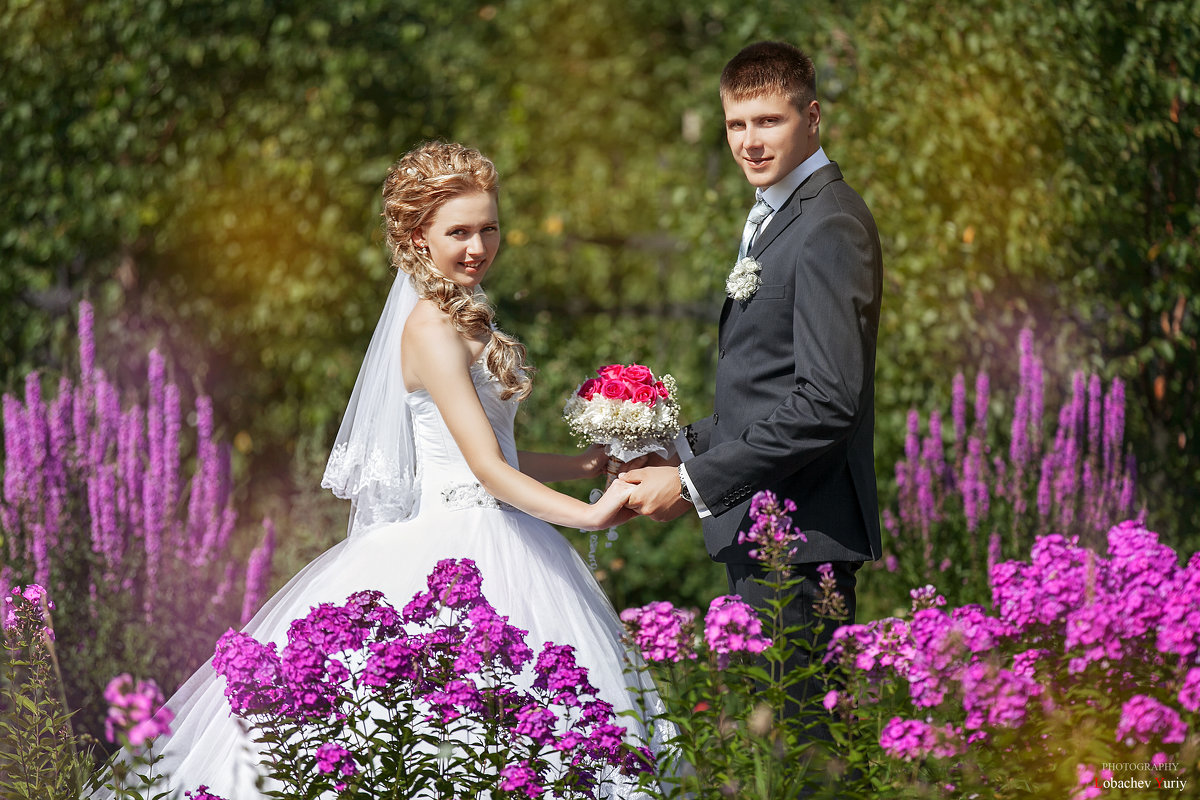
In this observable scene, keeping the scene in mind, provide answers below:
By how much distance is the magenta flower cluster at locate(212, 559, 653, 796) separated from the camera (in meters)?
2.47

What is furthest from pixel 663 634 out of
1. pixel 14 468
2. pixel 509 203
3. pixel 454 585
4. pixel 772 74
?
pixel 509 203

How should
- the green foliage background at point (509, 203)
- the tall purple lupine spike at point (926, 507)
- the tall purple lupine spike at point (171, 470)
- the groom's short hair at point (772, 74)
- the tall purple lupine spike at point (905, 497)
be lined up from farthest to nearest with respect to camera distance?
the green foliage background at point (509, 203) → the tall purple lupine spike at point (905, 497) → the tall purple lupine spike at point (926, 507) → the tall purple lupine spike at point (171, 470) → the groom's short hair at point (772, 74)

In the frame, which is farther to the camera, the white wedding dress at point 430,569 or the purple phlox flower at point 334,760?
the white wedding dress at point 430,569

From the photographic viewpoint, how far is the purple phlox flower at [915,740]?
2344mm

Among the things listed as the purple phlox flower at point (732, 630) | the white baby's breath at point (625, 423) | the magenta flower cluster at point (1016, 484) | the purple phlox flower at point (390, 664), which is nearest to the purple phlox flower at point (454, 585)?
the purple phlox flower at point (390, 664)

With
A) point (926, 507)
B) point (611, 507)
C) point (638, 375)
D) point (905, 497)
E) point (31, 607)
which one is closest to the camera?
point (31, 607)

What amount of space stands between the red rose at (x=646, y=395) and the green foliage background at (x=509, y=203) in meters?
1.62

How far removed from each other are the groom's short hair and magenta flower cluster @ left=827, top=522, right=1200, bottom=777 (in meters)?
1.32

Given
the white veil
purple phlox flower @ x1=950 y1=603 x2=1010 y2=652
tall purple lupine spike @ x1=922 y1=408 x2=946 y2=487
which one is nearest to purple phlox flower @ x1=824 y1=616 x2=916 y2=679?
purple phlox flower @ x1=950 y1=603 x2=1010 y2=652

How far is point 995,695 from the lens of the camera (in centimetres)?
241

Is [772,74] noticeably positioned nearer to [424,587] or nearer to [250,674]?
[424,587]

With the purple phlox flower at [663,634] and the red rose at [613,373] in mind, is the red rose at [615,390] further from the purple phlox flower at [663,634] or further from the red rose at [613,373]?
the purple phlox flower at [663,634]

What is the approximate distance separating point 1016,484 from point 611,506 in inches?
91.7

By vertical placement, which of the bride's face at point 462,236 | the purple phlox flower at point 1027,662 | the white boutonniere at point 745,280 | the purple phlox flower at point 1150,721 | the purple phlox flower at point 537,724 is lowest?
the purple phlox flower at point 1150,721
